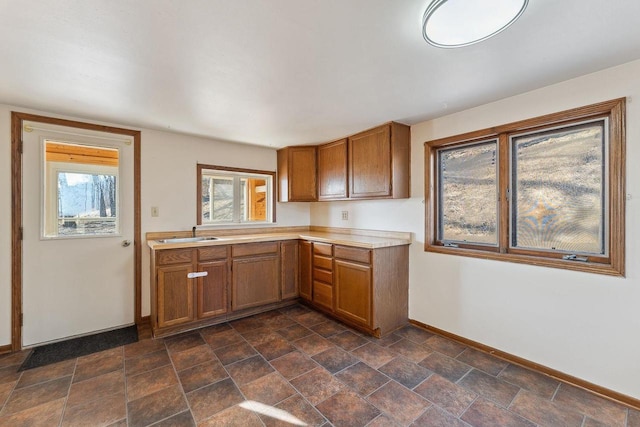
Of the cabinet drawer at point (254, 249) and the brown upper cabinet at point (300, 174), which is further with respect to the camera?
the brown upper cabinet at point (300, 174)

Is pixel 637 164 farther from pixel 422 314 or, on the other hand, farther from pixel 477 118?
pixel 422 314

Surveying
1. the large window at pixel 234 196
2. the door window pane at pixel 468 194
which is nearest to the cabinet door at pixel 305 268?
the large window at pixel 234 196

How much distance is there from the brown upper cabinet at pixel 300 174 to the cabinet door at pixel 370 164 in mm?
691

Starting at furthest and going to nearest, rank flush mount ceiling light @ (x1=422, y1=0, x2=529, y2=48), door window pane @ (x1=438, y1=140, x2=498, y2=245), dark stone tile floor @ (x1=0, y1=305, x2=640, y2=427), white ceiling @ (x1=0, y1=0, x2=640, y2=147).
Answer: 1. door window pane @ (x1=438, y1=140, x2=498, y2=245)
2. dark stone tile floor @ (x1=0, y1=305, x2=640, y2=427)
3. white ceiling @ (x1=0, y1=0, x2=640, y2=147)
4. flush mount ceiling light @ (x1=422, y1=0, x2=529, y2=48)

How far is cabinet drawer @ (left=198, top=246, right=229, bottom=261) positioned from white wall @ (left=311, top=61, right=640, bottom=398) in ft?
6.52

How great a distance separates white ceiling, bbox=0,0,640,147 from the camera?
1261mm

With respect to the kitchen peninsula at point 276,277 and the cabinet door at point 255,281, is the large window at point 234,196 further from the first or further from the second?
the cabinet door at point 255,281

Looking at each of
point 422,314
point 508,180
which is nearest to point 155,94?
point 508,180

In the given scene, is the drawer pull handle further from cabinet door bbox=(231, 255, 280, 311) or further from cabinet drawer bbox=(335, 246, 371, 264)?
cabinet drawer bbox=(335, 246, 371, 264)

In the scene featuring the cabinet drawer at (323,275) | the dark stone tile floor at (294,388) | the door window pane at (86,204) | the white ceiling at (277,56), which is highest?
the white ceiling at (277,56)

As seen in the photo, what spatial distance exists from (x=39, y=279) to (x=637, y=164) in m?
4.67

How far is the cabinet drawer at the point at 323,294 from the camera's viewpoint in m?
3.09

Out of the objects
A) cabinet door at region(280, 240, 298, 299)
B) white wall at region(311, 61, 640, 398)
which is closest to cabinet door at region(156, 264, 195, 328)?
cabinet door at region(280, 240, 298, 299)

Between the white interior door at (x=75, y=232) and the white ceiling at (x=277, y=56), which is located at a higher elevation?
the white ceiling at (x=277, y=56)
